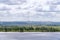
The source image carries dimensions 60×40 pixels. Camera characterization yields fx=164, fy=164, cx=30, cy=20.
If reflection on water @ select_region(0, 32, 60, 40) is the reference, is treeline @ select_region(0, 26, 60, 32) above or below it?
above

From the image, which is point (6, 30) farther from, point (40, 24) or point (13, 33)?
point (40, 24)

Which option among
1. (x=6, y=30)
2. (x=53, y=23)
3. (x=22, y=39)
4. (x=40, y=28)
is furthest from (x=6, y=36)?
(x=53, y=23)

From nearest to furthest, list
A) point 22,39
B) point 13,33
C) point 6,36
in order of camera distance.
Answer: point 22,39 < point 6,36 < point 13,33

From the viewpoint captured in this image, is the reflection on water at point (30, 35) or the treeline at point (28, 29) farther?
the treeline at point (28, 29)

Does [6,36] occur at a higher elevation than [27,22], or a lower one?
lower

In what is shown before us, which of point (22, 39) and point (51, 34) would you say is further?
point (51, 34)

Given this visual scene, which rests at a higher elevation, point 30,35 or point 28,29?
point 28,29

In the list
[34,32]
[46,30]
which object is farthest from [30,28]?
[46,30]

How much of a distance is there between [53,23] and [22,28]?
75 centimetres

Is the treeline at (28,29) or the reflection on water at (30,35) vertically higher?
the treeline at (28,29)

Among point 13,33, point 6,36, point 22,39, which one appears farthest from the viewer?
point 13,33

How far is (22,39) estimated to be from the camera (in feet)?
11.5

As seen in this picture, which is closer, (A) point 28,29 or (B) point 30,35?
(B) point 30,35

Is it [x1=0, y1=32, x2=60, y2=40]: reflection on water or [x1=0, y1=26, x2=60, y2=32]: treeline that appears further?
[x1=0, y1=26, x2=60, y2=32]: treeline
